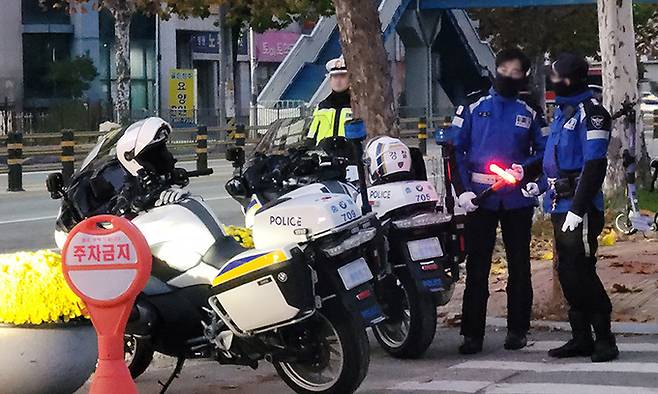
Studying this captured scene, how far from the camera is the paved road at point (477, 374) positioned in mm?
7688

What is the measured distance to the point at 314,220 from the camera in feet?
24.0

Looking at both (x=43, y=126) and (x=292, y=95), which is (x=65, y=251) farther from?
(x=292, y=95)

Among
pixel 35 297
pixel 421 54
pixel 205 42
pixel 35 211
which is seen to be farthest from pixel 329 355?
pixel 205 42

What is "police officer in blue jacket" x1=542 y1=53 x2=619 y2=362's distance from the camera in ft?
27.2

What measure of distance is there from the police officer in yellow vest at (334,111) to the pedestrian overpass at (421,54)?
88.7 feet

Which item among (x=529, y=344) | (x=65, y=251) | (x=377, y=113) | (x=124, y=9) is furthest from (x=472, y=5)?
(x=65, y=251)

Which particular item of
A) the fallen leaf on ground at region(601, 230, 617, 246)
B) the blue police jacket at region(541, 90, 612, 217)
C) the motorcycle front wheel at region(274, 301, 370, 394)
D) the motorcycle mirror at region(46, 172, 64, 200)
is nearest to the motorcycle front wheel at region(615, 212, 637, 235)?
the fallen leaf on ground at region(601, 230, 617, 246)

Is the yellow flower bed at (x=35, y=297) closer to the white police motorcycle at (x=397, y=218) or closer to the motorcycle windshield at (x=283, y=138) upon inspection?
the white police motorcycle at (x=397, y=218)

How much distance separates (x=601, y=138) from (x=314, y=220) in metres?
1.94

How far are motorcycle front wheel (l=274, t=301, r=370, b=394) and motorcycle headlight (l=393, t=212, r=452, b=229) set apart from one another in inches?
58.8

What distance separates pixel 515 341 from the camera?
910 centimetres

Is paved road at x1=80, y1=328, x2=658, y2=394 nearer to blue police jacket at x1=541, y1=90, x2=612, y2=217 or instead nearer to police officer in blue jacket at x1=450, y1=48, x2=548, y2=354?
police officer in blue jacket at x1=450, y1=48, x2=548, y2=354

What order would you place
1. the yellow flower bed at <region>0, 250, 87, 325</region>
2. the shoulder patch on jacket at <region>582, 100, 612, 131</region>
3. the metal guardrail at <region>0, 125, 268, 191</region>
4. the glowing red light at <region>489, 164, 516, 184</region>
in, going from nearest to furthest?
the yellow flower bed at <region>0, 250, 87, 325</region>, the shoulder patch on jacket at <region>582, 100, 612, 131</region>, the glowing red light at <region>489, 164, 516, 184</region>, the metal guardrail at <region>0, 125, 268, 191</region>

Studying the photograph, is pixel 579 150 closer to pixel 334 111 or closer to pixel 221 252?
pixel 221 252
